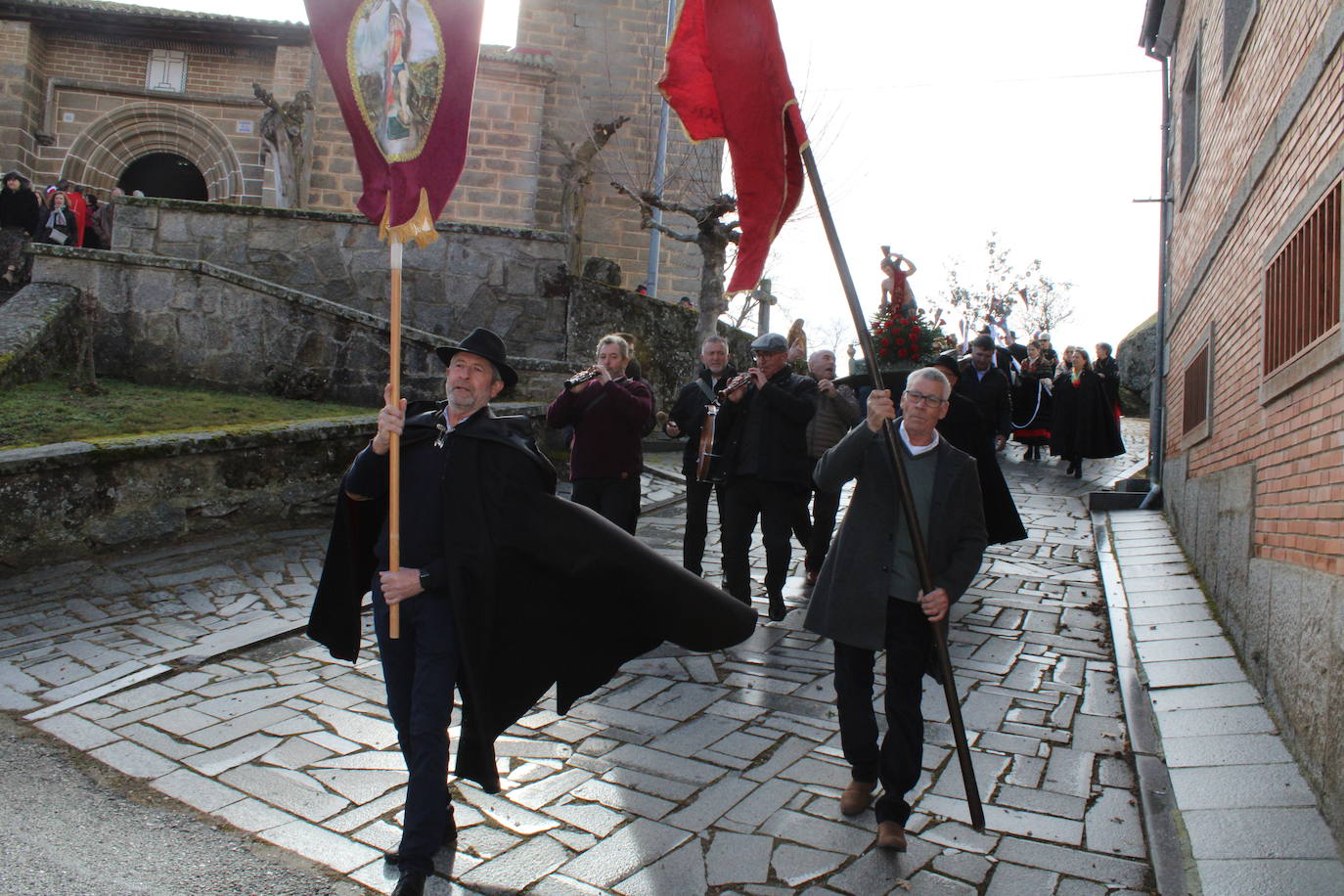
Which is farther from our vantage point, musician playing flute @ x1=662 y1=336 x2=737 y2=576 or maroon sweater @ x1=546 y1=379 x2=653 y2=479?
musician playing flute @ x1=662 y1=336 x2=737 y2=576

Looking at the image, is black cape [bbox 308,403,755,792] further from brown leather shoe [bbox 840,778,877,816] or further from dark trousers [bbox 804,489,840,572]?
dark trousers [bbox 804,489,840,572]

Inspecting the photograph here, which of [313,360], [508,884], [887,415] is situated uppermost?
[313,360]

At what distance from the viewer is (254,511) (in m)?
8.78

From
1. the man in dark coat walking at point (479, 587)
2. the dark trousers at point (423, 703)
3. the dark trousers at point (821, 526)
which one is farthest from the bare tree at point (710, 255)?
the dark trousers at point (423, 703)

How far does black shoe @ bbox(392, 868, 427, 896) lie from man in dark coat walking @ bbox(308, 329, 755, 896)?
0.15 metres

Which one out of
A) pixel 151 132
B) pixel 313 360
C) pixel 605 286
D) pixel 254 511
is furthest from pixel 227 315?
pixel 151 132

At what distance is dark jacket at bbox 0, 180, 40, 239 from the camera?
1564 cm

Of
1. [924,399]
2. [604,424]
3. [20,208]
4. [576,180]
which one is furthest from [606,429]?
[576,180]

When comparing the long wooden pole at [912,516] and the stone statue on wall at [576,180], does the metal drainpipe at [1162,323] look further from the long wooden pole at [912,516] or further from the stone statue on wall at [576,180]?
the long wooden pole at [912,516]

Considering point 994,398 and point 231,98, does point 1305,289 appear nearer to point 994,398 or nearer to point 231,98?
point 994,398

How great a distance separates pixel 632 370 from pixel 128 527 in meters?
3.85

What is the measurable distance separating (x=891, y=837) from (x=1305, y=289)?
12.2 feet

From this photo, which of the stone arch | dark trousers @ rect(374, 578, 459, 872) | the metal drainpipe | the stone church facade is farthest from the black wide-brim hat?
the stone arch

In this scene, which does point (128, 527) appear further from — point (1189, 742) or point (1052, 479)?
point (1052, 479)
